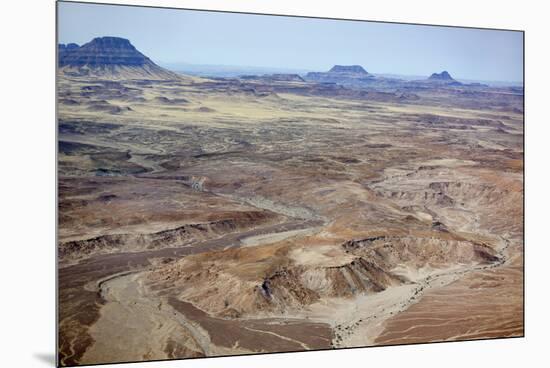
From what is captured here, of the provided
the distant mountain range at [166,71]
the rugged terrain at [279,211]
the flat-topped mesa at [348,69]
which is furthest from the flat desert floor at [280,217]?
the flat-topped mesa at [348,69]

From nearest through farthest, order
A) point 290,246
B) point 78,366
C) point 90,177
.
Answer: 1. point 78,366
2. point 90,177
3. point 290,246

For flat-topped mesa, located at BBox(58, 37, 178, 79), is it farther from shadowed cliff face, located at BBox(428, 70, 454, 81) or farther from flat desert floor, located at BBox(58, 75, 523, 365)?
shadowed cliff face, located at BBox(428, 70, 454, 81)

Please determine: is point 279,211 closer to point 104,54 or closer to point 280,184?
point 280,184

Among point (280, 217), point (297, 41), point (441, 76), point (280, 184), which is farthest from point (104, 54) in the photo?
point (441, 76)

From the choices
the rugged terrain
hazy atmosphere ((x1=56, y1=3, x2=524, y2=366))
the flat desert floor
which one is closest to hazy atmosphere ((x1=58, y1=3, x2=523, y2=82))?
hazy atmosphere ((x1=56, y1=3, x2=524, y2=366))

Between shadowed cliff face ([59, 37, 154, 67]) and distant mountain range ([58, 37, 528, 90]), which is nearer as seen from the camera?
shadowed cliff face ([59, 37, 154, 67])

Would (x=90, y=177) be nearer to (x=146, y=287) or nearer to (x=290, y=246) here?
(x=146, y=287)

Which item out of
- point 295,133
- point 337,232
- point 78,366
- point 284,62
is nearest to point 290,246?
point 337,232
